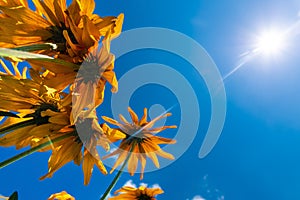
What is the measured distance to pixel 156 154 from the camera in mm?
2633

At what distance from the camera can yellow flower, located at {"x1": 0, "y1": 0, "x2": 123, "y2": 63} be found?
1.28 metres

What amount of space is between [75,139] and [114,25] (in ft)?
2.87

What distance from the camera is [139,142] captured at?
256cm

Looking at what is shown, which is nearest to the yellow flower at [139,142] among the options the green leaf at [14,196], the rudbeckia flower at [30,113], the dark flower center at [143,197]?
the rudbeckia flower at [30,113]

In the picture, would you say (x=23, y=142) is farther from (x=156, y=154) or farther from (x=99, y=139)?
(x=156, y=154)

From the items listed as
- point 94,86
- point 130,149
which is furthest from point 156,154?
point 94,86

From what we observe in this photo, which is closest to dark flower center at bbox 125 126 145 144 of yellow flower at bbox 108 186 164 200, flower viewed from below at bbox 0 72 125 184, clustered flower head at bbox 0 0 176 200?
flower viewed from below at bbox 0 72 125 184

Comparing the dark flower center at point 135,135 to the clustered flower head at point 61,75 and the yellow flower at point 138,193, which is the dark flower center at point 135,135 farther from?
the yellow flower at point 138,193

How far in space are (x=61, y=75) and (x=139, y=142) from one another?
131 centimetres

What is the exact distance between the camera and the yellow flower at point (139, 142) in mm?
2506

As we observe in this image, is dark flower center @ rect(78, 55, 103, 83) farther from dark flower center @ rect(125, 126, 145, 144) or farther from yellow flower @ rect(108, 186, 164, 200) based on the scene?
yellow flower @ rect(108, 186, 164, 200)

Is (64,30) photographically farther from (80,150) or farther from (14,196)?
(80,150)

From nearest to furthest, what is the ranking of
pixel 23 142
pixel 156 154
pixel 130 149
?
1. pixel 23 142
2. pixel 130 149
3. pixel 156 154

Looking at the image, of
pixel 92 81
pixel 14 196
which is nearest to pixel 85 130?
pixel 92 81
